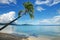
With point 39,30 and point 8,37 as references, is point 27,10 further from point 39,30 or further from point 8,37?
point 8,37

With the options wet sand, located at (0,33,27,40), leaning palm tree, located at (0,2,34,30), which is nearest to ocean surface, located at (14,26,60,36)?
wet sand, located at (0,33,27,40)

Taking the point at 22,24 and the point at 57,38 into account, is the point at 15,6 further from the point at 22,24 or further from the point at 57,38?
the point at 57,38

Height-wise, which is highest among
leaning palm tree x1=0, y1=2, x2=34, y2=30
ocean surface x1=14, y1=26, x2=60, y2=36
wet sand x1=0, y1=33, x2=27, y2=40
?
leaning palm tree x1=0, y1=2, x2=34, y2=30

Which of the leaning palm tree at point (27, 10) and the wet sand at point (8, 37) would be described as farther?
the wet sand at point (8, 37)

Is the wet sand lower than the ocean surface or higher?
lower

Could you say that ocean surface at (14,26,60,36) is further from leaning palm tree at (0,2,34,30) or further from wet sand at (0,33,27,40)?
leaning palm tree at (0,2,34,30)

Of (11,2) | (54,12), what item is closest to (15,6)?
(11,2)

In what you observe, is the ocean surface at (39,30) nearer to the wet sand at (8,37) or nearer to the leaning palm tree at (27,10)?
the wet sand at (8,37)

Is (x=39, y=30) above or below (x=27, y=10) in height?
below

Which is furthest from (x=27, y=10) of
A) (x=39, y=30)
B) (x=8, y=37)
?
(x=8, y=37)

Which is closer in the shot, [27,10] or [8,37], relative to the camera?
[27,10]

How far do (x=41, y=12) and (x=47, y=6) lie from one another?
0.19 metres

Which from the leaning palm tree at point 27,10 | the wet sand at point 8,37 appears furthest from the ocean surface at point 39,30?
the leaning palm tree at point 27,10

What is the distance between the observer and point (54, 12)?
5293mm
